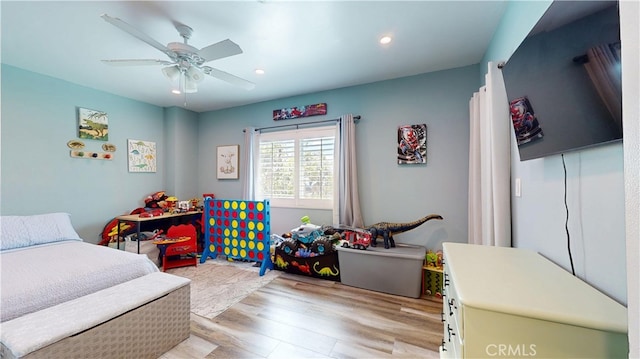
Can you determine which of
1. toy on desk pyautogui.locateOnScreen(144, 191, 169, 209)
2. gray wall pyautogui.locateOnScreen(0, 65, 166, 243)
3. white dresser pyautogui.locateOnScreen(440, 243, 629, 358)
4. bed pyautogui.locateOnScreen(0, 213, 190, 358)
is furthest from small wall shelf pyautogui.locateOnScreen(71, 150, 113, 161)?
white dresser pyautogui.locateOnScreen(440, 243, 629, 358)

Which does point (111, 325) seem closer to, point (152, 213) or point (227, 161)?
point (152, 213)

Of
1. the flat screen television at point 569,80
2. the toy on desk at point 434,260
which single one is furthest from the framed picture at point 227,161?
the flat screen television at point 569,80

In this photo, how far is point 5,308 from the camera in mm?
1292

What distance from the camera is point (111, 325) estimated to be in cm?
134

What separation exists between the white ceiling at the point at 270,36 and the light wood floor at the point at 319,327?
252cm

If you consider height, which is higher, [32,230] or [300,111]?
[300,111]

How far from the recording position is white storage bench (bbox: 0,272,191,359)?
3.76 feet

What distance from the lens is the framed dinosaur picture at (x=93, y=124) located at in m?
3.10

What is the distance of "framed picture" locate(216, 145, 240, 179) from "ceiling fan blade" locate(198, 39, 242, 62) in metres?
2.37

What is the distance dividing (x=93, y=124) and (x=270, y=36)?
3043 mm

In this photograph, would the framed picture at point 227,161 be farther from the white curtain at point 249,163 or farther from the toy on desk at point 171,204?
the toy on desk at point 171,204

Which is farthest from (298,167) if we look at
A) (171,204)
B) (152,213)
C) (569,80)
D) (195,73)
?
(569,80)

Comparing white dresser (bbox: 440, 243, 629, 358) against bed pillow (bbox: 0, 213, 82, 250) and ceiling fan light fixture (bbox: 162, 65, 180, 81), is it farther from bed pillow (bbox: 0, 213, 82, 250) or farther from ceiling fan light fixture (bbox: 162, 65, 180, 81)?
bed pillow (bbox: 0, 213, 82, 250)

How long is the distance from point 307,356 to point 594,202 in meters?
1.75
